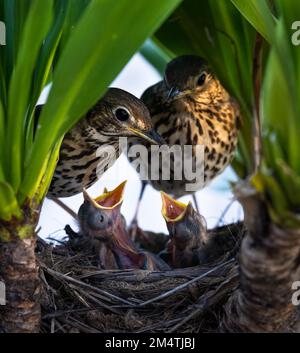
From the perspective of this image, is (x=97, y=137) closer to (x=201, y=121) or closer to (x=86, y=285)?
(x=201, y=121)

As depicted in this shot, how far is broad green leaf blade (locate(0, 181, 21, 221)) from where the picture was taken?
4.37 ft

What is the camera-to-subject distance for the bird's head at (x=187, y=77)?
2422 mm

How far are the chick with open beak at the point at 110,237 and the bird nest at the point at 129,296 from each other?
13cm

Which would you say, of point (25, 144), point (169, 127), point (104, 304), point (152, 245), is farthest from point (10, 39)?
point (152, 245)

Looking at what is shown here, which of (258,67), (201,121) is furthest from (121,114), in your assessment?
(258,67)

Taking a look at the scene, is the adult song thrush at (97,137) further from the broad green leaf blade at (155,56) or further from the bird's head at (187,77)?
the broad green leaf blade at (155,56)

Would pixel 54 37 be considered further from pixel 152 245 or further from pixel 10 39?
pixel 152 245

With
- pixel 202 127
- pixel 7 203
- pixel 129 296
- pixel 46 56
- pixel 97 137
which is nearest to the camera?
pixel 7 203

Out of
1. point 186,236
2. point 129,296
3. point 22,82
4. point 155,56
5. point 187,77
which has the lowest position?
point 129,296

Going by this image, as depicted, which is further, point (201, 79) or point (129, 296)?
point (201, 79)

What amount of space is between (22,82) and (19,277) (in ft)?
1.27

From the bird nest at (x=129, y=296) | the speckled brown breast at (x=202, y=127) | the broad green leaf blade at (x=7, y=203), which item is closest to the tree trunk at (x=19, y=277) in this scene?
the broad green leaf blade at (x=7, y=203)

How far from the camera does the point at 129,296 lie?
2.03m

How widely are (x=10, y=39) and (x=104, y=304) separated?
0.77 metres
